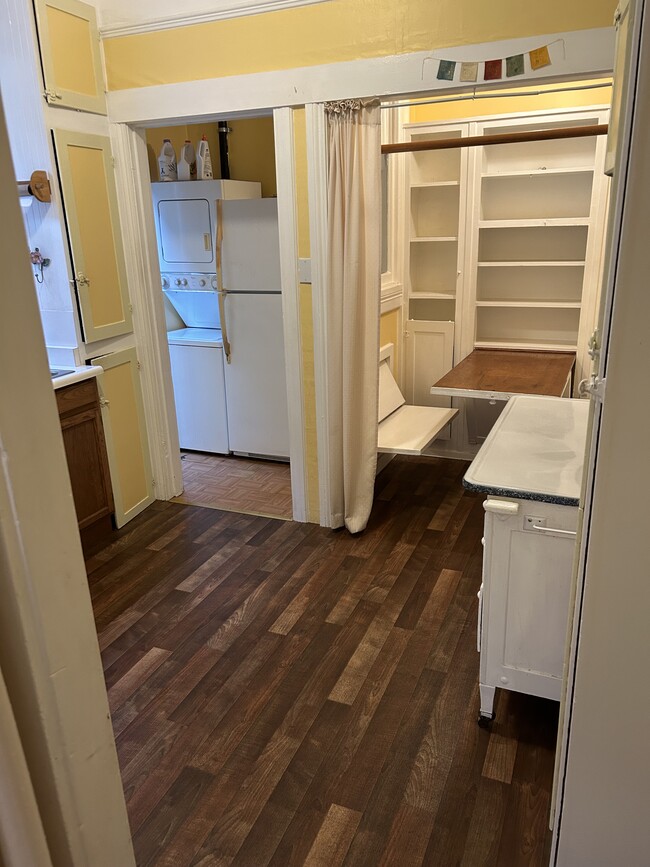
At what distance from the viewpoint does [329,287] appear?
3.06m

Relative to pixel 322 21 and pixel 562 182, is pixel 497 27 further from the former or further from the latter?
pixel 562 182

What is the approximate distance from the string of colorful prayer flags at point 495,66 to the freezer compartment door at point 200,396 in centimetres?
223

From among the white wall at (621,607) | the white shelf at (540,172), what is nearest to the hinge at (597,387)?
the white wall at (621,607)

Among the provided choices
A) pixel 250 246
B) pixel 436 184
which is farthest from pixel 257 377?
pixel 436 184

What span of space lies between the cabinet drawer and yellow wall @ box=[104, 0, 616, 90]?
150cm

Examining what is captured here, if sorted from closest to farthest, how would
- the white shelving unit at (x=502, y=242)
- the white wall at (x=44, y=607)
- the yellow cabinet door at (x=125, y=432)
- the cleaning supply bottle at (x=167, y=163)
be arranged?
the white wall at (x=44, y=607) < the yellow cabinet door at (x=125, y=432) < the white shelving unit at (x=502, y=242) < the cleaning supply bottle at (x=167, y=163)

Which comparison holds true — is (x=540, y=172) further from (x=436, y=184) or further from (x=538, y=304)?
(x=538, y=304)

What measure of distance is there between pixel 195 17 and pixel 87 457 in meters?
2.13

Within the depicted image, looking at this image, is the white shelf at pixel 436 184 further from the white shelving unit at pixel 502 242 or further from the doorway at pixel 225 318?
the doorway at pixel 225 318

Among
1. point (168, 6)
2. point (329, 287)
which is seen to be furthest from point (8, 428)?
point (168, 6)

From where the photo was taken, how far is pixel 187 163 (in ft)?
13.7

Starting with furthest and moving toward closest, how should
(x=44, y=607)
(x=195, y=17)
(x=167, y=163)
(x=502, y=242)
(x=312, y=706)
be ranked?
(x=502, y=242) < (x=167, y=163) < (x=195, y=17) < (x=312, y=706) < (x=44, y=607)

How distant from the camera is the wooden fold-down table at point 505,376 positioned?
3.39m

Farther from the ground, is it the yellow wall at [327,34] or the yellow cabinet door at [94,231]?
the yellow wall at [327,34]
